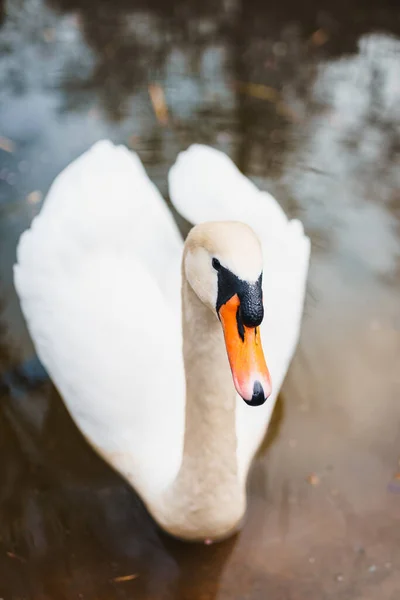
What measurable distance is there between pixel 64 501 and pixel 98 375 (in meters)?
0.58

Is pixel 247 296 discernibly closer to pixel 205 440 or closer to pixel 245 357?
pixel 245 357

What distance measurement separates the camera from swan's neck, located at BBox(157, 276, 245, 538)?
1.98 meters

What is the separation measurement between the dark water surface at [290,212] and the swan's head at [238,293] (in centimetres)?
118

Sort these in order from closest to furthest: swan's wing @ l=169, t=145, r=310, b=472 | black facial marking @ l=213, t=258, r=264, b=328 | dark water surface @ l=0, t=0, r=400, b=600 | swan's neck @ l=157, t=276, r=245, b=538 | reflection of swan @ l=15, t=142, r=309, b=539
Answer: black facial marking @ l=213, t=258, r=264, b=328 → reflection of swan @ l=15, t=142, r=309, b=539 → swan's neck @ l=157, t=276, r=245, b=538 → dark water surface @ l=0, t=0, r=400, b=600 → swan's wing @ l=169, t=145, r=310, b=472

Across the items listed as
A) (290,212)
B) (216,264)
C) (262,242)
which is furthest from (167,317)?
(290,212)

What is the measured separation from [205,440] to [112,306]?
82 cm

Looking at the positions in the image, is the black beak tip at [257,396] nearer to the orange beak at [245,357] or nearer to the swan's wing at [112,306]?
the orange beak at [245,357]

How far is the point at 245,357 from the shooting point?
173cm

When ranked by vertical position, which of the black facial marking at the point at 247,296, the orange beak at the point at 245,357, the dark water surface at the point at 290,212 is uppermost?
the black facial marking at the point at 247,296

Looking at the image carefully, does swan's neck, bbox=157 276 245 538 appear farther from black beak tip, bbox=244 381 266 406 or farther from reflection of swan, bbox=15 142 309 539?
black beak tip, bbox=244 381 266 406

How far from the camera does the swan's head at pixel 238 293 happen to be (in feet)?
5.45

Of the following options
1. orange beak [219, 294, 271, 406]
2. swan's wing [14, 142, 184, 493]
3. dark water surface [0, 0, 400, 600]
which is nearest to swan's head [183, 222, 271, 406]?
orange beak [219, 294, 271, 406]

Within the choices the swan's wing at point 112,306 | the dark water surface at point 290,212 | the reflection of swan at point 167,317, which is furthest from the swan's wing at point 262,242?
the dark water surface at point 290,212

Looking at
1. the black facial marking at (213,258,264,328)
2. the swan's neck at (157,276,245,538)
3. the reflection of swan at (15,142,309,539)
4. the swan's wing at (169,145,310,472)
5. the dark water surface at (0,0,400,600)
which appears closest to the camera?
the black facial marking at (213,258,264,328)
